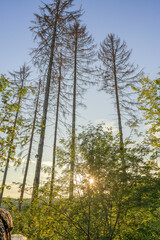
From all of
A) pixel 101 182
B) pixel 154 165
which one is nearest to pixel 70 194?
pixel 101 182

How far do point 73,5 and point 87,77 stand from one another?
4.18 m

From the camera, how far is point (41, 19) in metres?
8.33

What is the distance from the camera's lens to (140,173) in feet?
11.3

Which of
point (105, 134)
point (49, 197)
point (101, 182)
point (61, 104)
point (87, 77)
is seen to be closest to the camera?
point (101, 182)

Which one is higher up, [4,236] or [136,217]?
[136,217]

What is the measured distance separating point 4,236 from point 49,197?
112cm

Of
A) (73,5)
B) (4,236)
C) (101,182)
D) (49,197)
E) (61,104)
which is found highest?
(73,5)

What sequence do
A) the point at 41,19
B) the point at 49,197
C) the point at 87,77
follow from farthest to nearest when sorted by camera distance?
1. the point at 87,77
2. the point at 41,19
3. the point at 49,197

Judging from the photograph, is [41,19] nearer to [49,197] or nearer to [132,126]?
[132,126]

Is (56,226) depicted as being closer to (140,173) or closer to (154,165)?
(140,173)

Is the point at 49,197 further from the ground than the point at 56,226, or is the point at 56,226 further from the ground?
the point at 49,197

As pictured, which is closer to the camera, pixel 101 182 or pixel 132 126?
pixel 101 182

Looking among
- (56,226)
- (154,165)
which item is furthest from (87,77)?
(56,226)

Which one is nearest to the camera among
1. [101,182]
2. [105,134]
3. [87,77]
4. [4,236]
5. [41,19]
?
[4,236]
